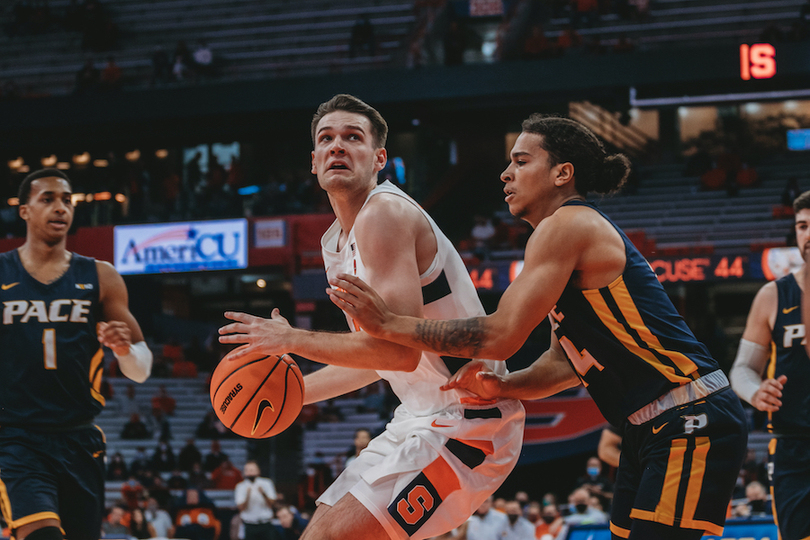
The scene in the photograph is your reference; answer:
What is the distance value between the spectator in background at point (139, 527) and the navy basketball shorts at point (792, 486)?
10063mm

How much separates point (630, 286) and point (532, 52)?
17.4m

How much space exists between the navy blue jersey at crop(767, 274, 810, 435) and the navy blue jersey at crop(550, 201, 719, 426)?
1.53m

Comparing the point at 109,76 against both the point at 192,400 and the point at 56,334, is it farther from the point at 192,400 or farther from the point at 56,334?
the point at 56,334

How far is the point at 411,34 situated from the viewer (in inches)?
824

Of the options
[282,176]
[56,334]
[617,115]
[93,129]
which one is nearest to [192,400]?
[282,176]

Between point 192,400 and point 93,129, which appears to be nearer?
point 192,400

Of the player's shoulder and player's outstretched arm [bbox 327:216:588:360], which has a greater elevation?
the player's shoulder

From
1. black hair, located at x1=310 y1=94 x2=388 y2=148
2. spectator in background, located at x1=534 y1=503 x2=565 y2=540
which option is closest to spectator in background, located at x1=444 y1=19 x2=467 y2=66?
spectator in background, located at x1=534 y1=503 x2=565 y2=540

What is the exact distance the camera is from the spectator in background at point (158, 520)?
13.0 metres

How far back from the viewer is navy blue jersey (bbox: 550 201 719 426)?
10.2 ft

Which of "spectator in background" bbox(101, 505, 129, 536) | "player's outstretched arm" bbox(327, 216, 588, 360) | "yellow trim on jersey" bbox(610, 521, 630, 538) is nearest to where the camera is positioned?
"player's outstretched arm" bbox(327, 216, 588, 360)

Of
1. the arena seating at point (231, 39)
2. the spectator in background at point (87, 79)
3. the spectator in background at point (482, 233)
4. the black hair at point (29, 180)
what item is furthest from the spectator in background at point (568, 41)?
the black hair at point (29, 180)

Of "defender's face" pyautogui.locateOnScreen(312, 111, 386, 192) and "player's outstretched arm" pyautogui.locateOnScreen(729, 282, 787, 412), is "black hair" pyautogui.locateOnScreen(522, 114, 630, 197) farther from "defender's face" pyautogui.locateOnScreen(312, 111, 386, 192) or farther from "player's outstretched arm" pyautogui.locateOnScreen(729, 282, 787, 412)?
"player's outstretched arm" pyautogui.locateOnScreen(729, 282, 787, 412)

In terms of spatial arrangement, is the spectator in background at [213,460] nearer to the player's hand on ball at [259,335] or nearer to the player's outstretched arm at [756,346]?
the player's outstretched arm at [756,346]
